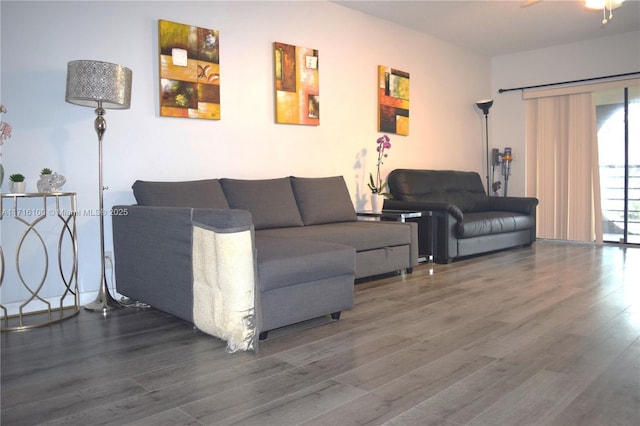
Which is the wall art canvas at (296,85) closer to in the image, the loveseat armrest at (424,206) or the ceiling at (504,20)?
the ceiling at (504,20)

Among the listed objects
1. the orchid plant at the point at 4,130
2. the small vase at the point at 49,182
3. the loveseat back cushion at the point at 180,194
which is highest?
the orchid plant at the point at 4,130

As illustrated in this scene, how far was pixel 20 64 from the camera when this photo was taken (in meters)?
2.85

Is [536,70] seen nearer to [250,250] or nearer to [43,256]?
[250,250]

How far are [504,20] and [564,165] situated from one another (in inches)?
83.4

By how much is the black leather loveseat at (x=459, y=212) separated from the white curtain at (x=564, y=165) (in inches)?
33.5

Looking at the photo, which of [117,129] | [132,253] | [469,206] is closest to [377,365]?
[132,253]

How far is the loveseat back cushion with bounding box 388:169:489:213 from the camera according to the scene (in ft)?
16.5

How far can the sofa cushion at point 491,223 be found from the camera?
15.1ft

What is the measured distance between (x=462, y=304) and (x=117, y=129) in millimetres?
2538

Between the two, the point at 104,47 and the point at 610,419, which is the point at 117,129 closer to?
the point at 104,47

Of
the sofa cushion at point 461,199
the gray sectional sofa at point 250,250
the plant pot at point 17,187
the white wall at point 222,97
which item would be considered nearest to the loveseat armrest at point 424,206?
the sofa cushion at point 461,199

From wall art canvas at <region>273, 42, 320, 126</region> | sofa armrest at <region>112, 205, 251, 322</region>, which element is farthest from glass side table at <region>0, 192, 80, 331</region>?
wall art canvas at <region>273, 42, 320, 126</region>

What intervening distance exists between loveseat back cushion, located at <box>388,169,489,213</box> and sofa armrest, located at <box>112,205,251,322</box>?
2.88 meters

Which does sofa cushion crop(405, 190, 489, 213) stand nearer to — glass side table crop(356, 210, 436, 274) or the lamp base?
glass side table crop(356, 210, 436, 274)
